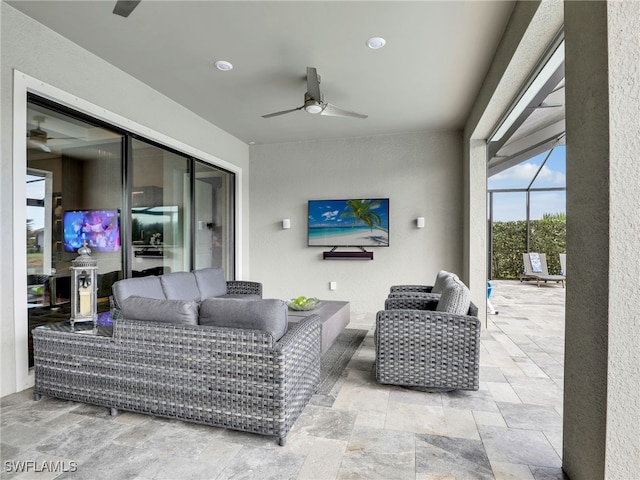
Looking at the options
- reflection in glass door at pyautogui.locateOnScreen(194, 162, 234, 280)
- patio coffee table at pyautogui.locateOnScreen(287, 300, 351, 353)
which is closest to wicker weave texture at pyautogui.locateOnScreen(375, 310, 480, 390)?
patio coffee table at pyautogui.locateOnScreen(287, 300, 351, 353)

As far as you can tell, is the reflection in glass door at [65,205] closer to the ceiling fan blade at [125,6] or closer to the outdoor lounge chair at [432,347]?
the ceiling fan blade at [125,6]

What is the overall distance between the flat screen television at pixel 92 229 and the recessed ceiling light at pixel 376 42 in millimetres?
3080

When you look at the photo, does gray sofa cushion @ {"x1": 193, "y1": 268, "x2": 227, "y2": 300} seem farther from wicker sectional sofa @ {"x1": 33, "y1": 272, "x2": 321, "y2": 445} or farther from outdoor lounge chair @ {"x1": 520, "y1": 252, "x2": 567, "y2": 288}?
outdoor lounge chair @ {"x1": 520, "y1": 252, "x2": 567, "y2": 288}

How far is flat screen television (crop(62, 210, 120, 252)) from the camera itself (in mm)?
3328

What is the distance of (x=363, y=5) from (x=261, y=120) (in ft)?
9.10

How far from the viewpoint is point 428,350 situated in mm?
2676

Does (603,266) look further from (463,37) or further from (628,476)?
(463,37)

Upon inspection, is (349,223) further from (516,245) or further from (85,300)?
(516,245)

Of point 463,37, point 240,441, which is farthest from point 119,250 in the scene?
point 463,37

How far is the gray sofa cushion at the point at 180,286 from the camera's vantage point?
12.1ft

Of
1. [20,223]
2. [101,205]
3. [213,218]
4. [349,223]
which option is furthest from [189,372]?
[349,223]

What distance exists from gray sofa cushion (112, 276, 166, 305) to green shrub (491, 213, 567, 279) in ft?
29.7

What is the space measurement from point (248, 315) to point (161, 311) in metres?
0.62

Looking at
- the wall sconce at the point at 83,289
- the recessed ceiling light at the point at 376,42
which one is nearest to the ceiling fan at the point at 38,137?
the wall sconce at the point at 83,289
